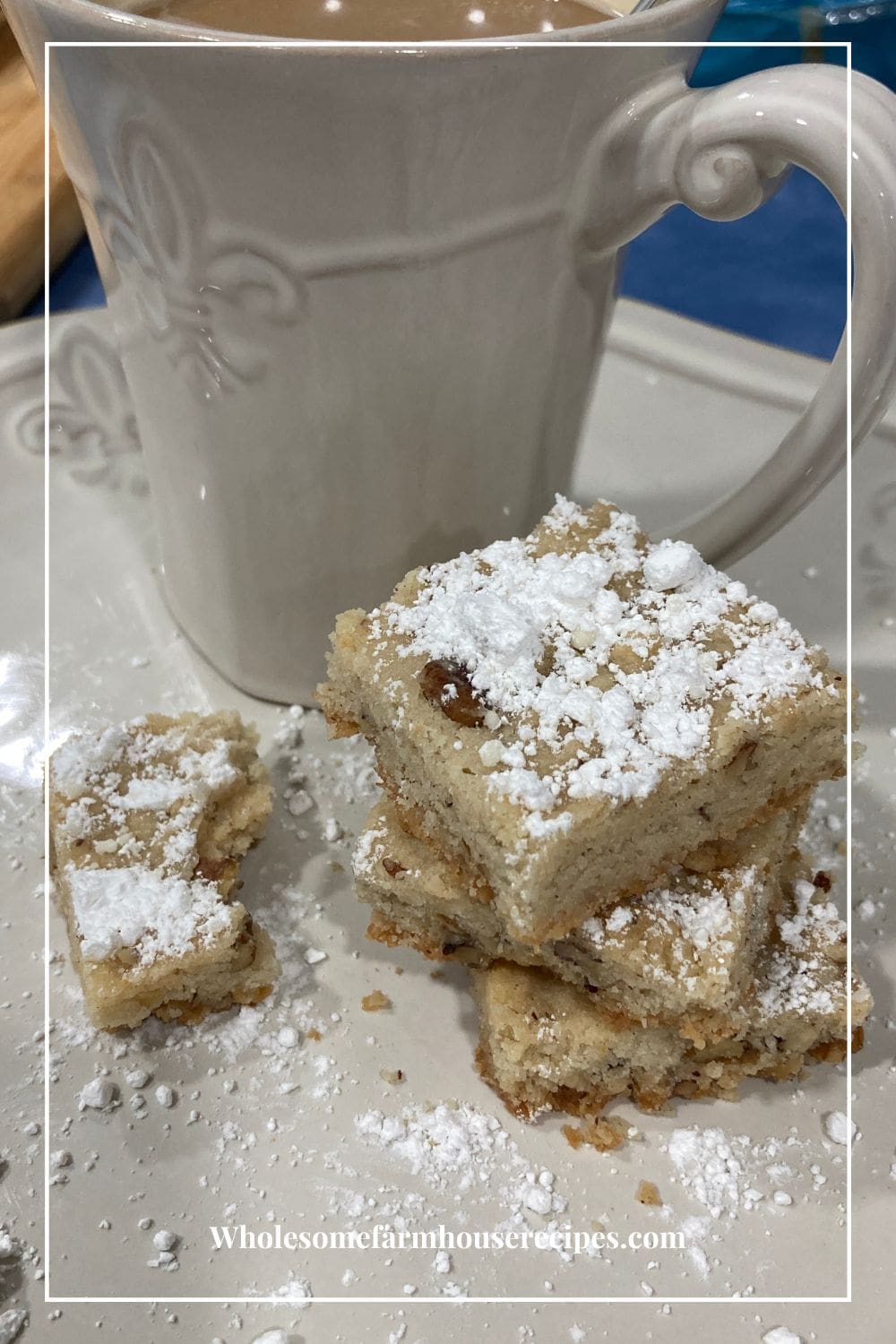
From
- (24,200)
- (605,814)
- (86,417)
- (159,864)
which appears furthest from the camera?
(24,200)

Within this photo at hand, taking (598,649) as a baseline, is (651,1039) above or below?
below

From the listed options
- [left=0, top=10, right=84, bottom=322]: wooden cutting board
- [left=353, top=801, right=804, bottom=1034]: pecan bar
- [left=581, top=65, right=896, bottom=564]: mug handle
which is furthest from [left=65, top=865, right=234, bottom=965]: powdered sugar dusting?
[left=0, top=10, right=84, bottom=322]: wooden cutting board

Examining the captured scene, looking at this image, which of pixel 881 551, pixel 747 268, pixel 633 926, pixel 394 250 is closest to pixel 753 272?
pixel 747 268

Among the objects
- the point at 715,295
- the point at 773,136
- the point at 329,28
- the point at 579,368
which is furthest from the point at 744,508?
the point at 715,295

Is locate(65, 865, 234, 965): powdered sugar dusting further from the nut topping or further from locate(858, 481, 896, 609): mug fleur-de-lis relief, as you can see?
locate(858, 481, 896, 609): mug fleur-de-lis relief

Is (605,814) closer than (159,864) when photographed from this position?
Yes

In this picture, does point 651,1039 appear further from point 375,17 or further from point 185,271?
point 375,17
